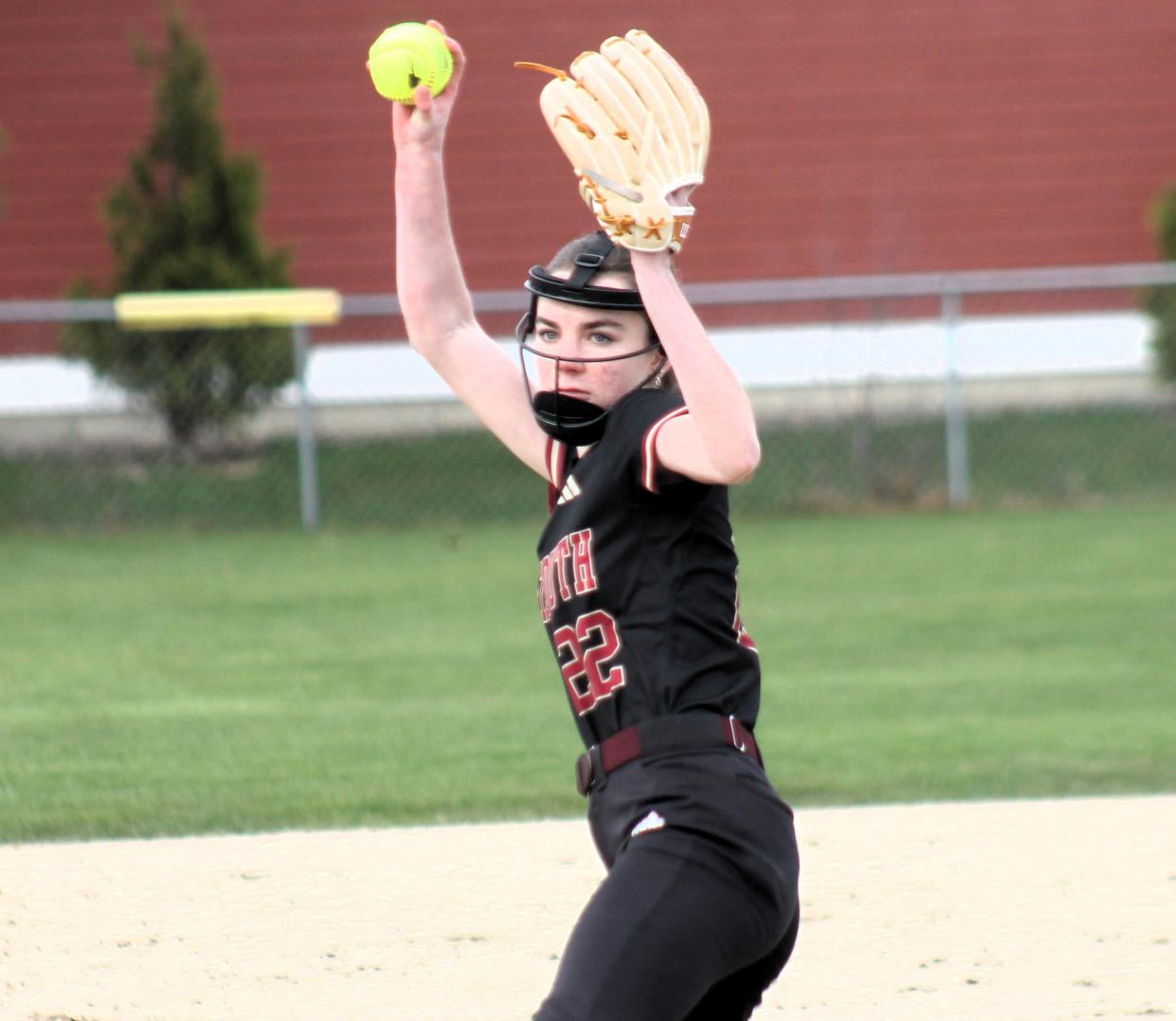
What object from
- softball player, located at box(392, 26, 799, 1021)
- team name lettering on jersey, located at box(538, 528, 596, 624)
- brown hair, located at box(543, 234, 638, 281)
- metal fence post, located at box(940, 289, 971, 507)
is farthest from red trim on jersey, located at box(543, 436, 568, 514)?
metal fence post, located at box(940, 289, 971, 507)

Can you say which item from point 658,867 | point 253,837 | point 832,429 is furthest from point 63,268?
point 658,867

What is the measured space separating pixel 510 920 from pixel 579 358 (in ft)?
6.64

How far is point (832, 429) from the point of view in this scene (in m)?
13.9

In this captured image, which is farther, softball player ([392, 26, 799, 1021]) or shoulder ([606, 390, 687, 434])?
shoulder ([606, 390, 687, 434])

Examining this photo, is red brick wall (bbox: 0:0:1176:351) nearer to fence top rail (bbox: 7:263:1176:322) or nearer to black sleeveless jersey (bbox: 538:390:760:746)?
fence top rail (bbox: 7:263:1176:322)

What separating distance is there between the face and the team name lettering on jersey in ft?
0.70

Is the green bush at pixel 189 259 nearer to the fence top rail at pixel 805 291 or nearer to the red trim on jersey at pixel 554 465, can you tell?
the fence top rail at pixel 805 291

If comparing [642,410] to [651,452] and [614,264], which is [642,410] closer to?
[651,452]

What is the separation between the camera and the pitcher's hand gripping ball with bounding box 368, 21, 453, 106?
10.0 feet

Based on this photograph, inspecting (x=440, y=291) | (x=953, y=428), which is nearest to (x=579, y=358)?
(x=440, y=291)

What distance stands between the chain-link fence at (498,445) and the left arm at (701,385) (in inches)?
396

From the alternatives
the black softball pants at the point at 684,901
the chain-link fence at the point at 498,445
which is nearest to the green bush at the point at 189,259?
the chain-link fence at the point at 498,445

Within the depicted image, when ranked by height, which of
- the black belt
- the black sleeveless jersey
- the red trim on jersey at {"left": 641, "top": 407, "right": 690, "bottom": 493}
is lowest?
the black belt

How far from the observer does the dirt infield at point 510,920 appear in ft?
12.2
